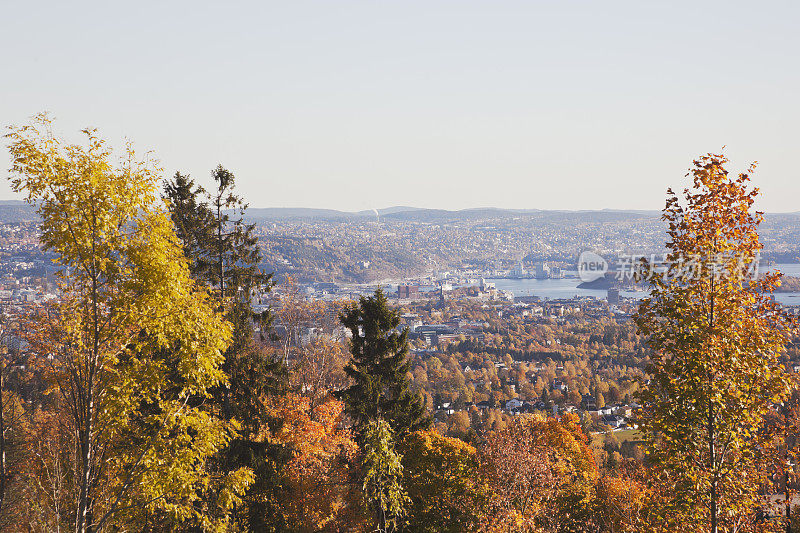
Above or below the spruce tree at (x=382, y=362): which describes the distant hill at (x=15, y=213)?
above

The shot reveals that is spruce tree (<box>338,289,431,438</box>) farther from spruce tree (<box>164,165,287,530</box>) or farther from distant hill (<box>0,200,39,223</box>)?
distant hill (<box>0,200,39,223</box>)

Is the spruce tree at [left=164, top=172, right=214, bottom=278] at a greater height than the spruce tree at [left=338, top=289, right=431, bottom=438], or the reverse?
the spruce tree at [left=164, top=172, right=214, bottom=278]

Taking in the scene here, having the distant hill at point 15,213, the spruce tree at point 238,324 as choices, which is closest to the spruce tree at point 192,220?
the spruce tree at point 238,324

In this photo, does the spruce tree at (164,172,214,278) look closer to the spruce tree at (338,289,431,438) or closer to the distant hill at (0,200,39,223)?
the spruce tree at (338,289,431,438)

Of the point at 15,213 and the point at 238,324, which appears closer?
the point at 238,324

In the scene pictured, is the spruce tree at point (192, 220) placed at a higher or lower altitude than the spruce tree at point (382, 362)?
higher

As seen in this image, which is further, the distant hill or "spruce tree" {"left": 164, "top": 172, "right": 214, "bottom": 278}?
the distant hill

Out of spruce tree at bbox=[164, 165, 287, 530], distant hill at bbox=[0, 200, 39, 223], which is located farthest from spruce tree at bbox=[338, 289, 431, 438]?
distant hill at bbox=[0, 200, 39, 223]

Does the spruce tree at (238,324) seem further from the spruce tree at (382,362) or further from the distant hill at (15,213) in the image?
the distant hill at (15,213)

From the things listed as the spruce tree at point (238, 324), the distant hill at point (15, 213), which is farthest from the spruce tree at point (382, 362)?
the distant hill at point (15, 213)

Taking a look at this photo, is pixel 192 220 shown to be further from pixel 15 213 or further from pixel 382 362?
pixel 15 213

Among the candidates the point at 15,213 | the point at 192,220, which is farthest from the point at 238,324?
the point at 15,213

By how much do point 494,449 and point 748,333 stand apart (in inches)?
389

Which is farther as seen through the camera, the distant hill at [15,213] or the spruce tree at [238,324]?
the distant hill at [15,213]
